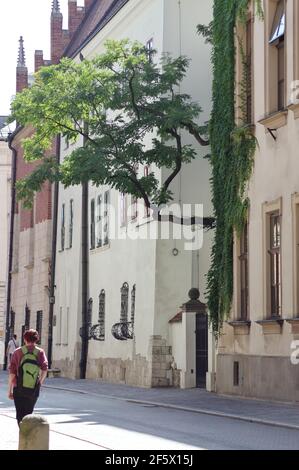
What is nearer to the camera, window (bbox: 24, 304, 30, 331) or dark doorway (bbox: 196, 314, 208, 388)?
dark doorway (bbox: 196, 314, 208, 388)

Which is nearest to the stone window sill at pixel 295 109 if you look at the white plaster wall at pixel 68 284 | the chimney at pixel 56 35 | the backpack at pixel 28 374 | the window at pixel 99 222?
the backpack at pixel 28 374

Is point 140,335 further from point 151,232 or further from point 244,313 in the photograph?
point 244,313

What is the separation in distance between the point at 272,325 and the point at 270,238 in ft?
6.92

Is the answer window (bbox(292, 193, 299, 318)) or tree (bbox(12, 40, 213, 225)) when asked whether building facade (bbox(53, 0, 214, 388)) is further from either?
window (bbox(292, 193, 299, 318))

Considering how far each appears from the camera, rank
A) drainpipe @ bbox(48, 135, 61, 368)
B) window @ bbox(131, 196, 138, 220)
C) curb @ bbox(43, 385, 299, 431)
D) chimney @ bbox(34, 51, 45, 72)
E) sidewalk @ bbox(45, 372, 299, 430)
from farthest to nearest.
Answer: chimney @ bbox(34, 51, 45, 72) < drainpipe @ bbox(48, 135, 61, 368) < window @ bbox(131, 196, 138, 220) < sidewalk @ bbox(45, 372, 299, 430) < curb @ bbox(43, 385, 299, 431)

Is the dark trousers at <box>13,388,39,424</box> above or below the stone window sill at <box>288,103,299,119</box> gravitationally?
below

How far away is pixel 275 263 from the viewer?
27406mm

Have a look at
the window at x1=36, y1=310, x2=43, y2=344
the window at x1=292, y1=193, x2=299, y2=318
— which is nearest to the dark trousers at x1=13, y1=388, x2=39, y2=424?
the window at x1=292, y1=193, x2=299, y2=318

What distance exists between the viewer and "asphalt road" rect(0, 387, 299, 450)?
16109mm

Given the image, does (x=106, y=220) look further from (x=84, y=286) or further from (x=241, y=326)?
(x=241, y=326)

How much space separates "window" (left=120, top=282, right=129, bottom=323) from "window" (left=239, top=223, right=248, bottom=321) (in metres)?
11.2

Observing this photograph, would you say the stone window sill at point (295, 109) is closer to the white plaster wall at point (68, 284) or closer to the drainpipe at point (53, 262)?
the white plaster wall at point (68, 284)

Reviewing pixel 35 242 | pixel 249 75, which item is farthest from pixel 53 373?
pixel 249 75

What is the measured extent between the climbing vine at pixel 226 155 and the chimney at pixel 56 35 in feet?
75.2
